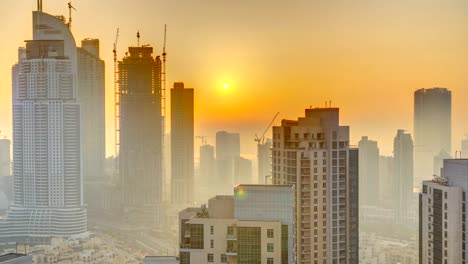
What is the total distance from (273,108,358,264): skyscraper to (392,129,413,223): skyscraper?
19.2 ft

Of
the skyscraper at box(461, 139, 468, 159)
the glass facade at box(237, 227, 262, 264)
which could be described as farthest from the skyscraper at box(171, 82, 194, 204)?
the glass facade at box(237, 227, 262, 264)

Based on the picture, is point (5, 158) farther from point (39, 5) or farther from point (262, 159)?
point (262, 159)

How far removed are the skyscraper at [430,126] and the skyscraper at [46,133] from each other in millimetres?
9054

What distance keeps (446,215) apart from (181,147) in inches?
570

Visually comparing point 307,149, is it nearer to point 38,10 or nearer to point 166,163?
point 38,10

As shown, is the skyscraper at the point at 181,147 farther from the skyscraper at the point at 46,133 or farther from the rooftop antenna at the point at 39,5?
the rooftop antenna at the point at 39,5

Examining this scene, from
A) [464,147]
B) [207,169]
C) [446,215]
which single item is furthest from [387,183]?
[446,215]

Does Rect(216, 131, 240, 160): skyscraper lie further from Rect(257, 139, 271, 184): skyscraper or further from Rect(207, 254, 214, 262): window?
Rect(207, 254, 214, 262): window

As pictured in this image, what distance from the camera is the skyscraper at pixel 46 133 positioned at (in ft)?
56.0

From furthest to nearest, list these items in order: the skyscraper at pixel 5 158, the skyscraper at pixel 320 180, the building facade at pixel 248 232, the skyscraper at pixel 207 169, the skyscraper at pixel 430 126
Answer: the skyscraper at pixel 5 158, the skyscraper at pixel 207 169, the skyscraper at pixel 430 126, the skyscraper at pixel 320 180, the building facade at pixel 248 232

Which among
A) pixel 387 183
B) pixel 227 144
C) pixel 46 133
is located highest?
pixel 46 133

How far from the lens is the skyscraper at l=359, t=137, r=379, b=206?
1148 centimetres

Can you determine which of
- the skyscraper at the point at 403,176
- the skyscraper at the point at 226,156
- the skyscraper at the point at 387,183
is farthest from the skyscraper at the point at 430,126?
the skyscraper at the point at 226,156

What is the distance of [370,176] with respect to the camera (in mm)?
13641
